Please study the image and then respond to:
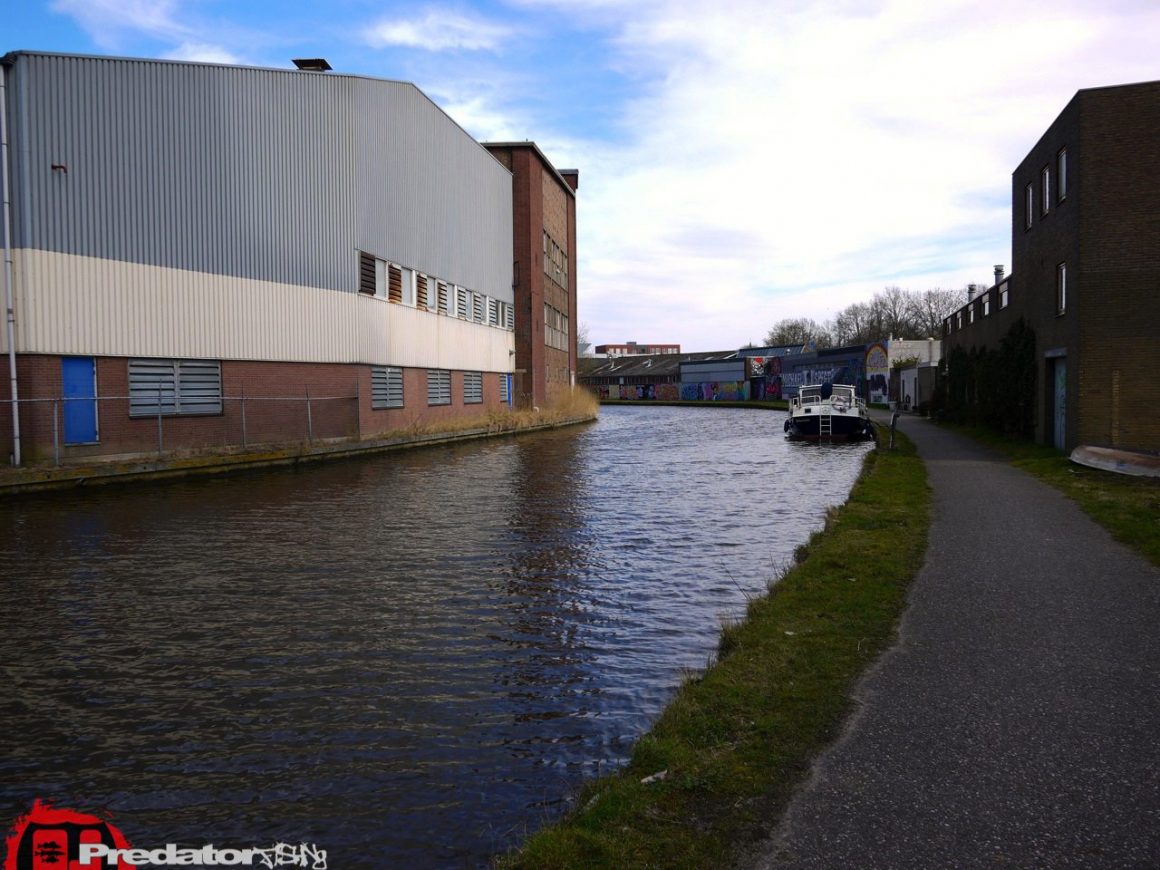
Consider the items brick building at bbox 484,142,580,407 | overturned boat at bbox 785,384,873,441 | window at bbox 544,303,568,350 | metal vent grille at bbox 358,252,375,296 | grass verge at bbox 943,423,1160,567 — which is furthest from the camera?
window at bbox 544,303,568,350

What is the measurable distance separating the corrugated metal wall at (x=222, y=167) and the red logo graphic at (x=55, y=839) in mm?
18780

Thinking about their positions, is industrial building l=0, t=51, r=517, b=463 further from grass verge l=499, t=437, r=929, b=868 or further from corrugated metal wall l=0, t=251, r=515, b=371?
grass verge l=499, t=437, r=929, b=868

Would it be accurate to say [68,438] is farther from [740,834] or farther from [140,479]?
[740,834]

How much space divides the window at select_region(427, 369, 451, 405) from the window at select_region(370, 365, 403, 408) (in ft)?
9.62

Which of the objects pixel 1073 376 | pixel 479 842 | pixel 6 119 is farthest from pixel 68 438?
pixel 1073 376

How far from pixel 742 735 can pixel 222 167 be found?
2321 cm

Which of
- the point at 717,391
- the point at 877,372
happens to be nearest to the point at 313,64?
the point at 877,372

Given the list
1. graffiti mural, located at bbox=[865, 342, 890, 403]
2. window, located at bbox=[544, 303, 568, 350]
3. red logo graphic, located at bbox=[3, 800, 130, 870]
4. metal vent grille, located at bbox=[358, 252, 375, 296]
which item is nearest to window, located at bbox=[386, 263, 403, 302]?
metal vent grille, located at bbox=[358, 252, 375, 296]

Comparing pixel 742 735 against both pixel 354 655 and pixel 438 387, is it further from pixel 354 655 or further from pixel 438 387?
pixel 438 387

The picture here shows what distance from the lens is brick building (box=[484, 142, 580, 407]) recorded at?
46.9m

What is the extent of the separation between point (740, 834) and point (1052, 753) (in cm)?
183

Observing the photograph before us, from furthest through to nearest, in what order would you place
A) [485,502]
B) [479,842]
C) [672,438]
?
[672,438]
[485,502]
[479,842]

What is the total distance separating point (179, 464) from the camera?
20.5 metres

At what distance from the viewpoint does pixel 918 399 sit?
191ft
